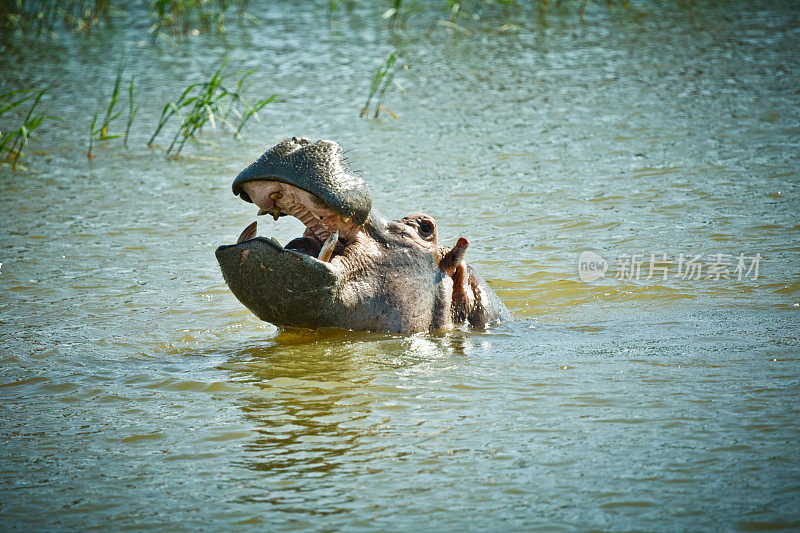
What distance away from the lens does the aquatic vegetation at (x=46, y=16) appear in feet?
53.9

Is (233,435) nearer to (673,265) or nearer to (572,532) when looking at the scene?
(572,532)

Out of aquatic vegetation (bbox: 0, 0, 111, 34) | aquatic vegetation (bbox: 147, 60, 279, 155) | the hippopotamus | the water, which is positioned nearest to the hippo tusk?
the hippopotamus

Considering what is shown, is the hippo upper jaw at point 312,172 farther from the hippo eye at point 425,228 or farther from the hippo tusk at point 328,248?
the hippo eye at point 425,228

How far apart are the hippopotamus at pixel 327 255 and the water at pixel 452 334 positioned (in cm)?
25

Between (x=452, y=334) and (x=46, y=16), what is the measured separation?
13.8 m

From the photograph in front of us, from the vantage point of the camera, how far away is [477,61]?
13484 millimetres

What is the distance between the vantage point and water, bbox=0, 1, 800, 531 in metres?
3.15

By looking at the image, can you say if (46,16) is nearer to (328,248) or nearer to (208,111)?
(208,111)

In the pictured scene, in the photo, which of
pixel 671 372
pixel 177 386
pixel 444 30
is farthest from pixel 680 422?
pixel 444 30

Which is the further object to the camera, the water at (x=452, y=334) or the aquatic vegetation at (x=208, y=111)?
the aquatic vegetation at (x=208, y=111)

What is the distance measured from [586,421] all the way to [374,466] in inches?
34.6

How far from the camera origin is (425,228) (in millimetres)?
4762

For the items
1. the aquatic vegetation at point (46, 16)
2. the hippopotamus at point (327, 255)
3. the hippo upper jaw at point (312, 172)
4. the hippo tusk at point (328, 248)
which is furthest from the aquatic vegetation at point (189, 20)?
the hippo tusk at point (328, 248)

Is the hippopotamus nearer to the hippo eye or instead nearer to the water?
the hippo eye
